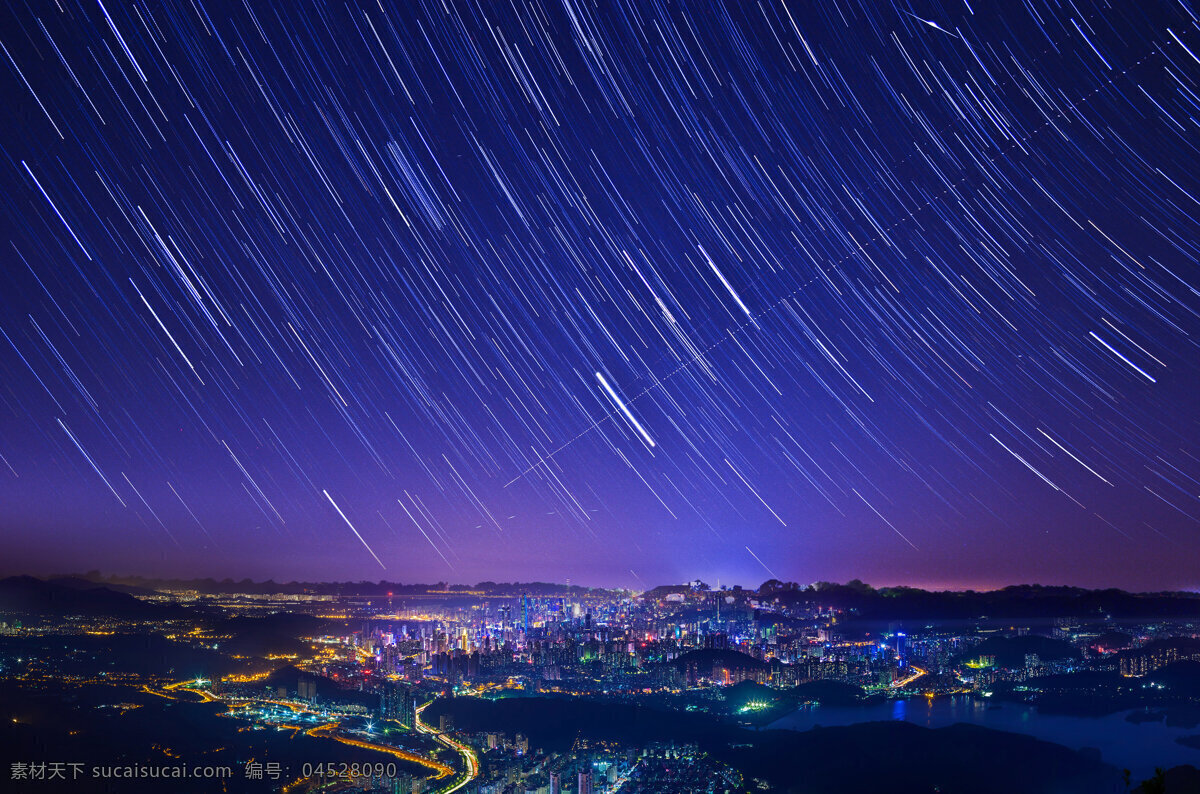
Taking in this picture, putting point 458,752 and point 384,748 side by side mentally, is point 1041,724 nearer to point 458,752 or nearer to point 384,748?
point 458,752

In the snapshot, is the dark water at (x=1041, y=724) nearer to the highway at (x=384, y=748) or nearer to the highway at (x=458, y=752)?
the highway at (x=458, y=752)

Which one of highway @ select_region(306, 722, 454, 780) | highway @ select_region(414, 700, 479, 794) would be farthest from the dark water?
highway @ select_region(306, 722, 454, 780)

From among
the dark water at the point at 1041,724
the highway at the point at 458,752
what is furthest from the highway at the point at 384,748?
the dark water at the point at 1041,724

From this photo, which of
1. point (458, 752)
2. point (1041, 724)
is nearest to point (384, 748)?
point (458, 752)

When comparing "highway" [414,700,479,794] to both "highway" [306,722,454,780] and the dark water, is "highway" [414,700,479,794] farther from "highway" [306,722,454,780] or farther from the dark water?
the dark water

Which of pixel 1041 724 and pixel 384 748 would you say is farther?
pixel 1041 724

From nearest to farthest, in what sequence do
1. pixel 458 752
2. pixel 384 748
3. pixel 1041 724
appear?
1. pixel 384 748
2. pixel 458 752
3. pixel 1041 724

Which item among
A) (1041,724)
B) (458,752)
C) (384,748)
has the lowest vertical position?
(1041,724)

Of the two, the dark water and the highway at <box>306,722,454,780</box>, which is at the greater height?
the highway at <box>306,722,454,780</box>

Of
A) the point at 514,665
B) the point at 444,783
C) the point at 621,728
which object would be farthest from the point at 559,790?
the point at 514,665
